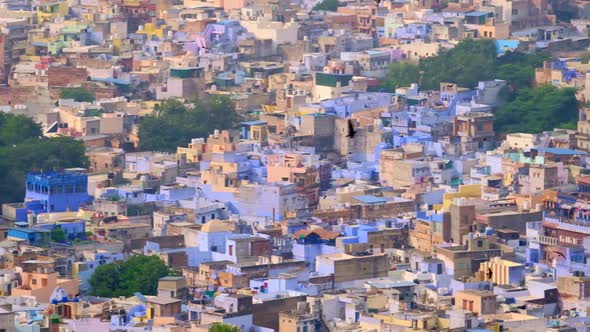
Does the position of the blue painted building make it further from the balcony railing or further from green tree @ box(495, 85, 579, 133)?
green tree @ box(495, 85, 579, 133)

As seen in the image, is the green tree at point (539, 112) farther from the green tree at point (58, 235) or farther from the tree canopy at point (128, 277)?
the tree canopy at point (128, 277)

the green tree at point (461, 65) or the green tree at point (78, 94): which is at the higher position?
the green tree at point (461, 65)

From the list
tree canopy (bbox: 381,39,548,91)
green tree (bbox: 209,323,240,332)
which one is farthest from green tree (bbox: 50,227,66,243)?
tree canopy (bbox: 381,39,548,91)

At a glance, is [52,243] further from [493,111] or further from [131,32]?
[131,32]

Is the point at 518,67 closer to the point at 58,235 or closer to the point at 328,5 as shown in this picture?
the point at 328,5

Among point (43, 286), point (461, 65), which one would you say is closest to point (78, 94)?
point (461, 65)

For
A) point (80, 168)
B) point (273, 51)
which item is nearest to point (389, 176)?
point (80, 168)

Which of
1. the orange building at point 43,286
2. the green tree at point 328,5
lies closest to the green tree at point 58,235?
the orange building at point 43,286
